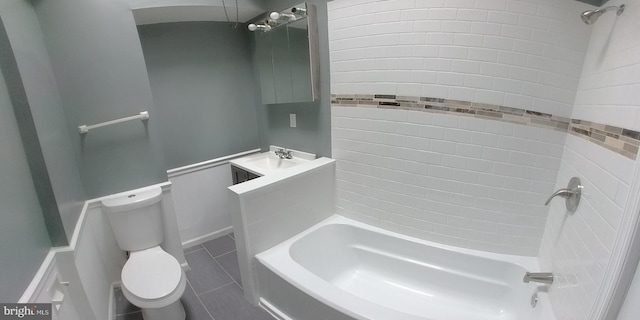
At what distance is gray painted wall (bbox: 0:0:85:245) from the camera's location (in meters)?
1.12

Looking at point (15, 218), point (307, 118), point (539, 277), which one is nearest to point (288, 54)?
point (307, 118)

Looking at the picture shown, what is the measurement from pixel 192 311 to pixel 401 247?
152 centimetres

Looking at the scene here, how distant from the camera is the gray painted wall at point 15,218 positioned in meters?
0.86

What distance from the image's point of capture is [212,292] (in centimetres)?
190

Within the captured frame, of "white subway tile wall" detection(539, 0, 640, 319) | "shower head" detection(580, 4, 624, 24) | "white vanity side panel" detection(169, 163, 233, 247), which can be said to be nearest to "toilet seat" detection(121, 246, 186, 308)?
"white vanity side panel" detection(169, 163, 233, 247)

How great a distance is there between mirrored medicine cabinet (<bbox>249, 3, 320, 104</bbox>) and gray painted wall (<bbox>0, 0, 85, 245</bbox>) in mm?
1271

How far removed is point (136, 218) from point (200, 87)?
122 centimetres

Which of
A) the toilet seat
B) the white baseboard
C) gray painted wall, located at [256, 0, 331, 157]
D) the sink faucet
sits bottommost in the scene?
the white baseboard

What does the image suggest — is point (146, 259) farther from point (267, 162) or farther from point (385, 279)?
point (385, 279)

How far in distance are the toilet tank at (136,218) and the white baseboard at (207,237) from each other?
2.00 ft

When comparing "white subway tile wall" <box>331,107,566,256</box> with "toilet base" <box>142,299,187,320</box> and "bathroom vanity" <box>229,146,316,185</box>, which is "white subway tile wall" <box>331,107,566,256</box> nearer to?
"bathroom vanity" <box>229,146,316,185</box>

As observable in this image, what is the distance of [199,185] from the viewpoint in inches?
95.7

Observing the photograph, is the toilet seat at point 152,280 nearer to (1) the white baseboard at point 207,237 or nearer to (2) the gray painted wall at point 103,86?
(2) the gray painted wall at point 103,86

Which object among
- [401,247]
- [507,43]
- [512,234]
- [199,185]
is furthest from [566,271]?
[199,185]
